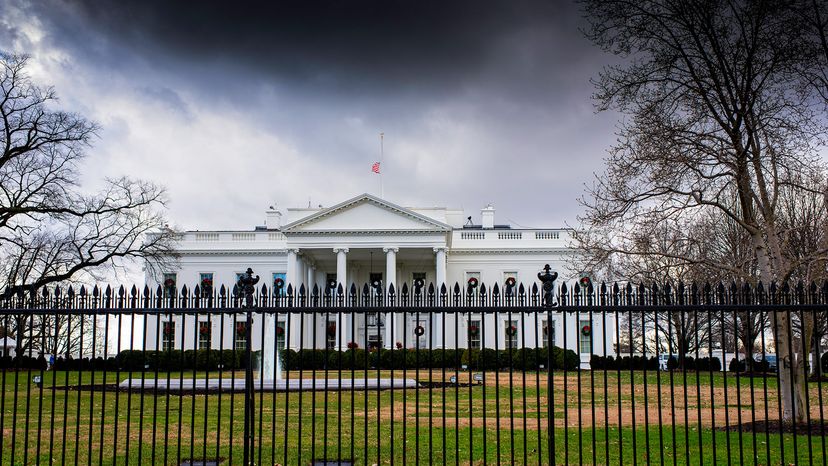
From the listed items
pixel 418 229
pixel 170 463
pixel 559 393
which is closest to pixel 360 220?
pixel 418 229

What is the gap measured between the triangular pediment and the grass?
3071 cm

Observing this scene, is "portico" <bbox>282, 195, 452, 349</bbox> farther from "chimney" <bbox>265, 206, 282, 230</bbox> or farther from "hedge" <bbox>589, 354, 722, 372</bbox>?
"hedge" <bbox>589, 354, 722, 372</bbox>

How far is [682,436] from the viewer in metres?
11.4

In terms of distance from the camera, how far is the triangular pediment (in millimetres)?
48844

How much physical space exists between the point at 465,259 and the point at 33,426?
42.2m

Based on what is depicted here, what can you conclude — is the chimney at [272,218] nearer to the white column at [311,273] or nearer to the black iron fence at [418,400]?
the white column at [311,273]

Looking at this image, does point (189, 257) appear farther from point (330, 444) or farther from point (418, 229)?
point (330, 444)

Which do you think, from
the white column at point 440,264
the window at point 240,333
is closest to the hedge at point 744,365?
the window at point 240,333

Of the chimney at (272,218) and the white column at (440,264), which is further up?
the chimney at (272,218)

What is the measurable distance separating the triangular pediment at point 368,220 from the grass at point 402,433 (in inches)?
1209

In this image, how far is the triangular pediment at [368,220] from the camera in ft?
160

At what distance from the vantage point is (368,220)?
49.3m

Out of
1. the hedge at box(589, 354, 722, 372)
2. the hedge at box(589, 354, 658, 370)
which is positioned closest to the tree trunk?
the hedge at box(589, 354, 722, 372)

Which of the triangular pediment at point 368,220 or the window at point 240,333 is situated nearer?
the window at point 240,333
